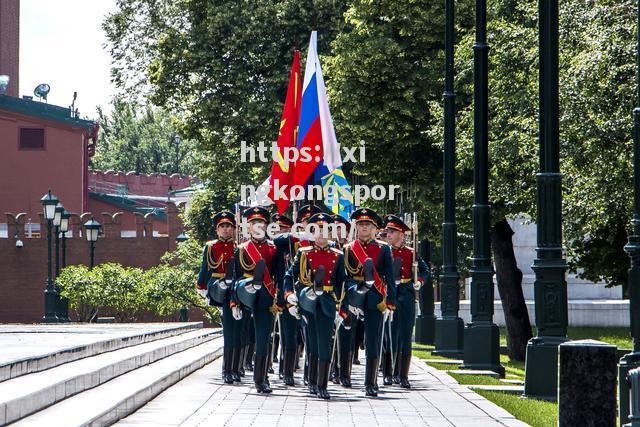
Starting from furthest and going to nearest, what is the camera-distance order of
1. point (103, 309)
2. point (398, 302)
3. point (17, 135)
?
1. point (17, 135)
2. point (103, 309)
3. point (398, 302)

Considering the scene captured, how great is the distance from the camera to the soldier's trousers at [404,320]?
1942cm

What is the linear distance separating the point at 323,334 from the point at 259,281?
3.18ft

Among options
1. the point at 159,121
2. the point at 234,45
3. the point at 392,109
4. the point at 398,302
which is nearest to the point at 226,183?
the point at 234,45

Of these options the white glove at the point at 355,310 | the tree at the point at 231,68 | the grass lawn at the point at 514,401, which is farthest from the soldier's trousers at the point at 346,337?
the tree at the point at 231,68

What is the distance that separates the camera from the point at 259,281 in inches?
680

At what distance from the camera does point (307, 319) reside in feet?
57.1

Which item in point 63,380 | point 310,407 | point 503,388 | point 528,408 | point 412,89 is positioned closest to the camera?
point 63,380

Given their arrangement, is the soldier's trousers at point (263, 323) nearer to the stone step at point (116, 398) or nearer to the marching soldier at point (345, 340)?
the marching soldier at point (345, 340)

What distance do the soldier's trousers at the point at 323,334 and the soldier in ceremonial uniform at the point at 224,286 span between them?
5.51 feet

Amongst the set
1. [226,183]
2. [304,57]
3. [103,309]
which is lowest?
[103,309]

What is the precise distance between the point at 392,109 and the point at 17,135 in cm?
4429

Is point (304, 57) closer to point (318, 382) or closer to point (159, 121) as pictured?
point (318, 382)

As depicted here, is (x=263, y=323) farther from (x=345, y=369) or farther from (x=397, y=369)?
(x=397, y=369)

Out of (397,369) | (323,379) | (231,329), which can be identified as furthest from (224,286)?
(397,369)
